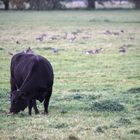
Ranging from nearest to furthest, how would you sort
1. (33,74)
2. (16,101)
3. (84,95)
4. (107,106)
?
(16,101), (33,74), (107,106), (84,95)

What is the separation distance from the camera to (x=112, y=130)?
1089 centimetres

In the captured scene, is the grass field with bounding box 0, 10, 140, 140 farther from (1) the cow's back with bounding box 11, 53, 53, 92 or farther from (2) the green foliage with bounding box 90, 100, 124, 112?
(1) the cow's back with bounding box 11, 53, 53, 92

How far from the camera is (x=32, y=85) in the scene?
1322 centimetres

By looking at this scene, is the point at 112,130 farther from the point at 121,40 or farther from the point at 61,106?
the point at 121,40

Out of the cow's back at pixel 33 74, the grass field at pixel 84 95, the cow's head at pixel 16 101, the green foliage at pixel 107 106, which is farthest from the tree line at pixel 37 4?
the cow's head at pixel 16 101

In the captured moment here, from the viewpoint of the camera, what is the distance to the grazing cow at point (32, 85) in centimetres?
1315

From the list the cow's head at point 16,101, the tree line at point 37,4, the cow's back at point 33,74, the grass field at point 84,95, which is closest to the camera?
the grass field at point 84,95

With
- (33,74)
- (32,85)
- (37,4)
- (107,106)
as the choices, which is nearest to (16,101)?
(32,85)

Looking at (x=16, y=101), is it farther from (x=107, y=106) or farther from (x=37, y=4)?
(x=37, y=4)

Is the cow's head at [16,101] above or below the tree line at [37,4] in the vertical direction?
above

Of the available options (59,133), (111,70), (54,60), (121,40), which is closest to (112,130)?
(59,133)

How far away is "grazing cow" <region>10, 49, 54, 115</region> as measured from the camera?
1315cm

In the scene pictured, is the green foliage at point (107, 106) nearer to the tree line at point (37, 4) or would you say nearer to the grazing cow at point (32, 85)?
the grazing cow at point (32, 85)

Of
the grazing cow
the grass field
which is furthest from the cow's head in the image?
the grass field
